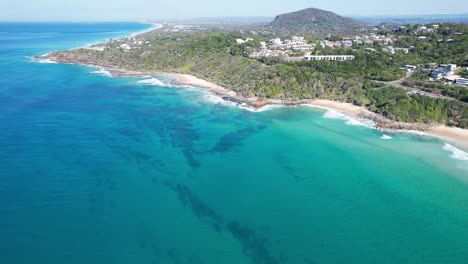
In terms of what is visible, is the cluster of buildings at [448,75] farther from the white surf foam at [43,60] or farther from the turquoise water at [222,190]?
the white surf foam at [43,60]

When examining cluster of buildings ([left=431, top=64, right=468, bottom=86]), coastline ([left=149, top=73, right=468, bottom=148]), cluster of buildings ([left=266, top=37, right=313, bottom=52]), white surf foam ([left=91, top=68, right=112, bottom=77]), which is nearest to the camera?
coastline ([left=149, top=73, right=468, bottom=148])

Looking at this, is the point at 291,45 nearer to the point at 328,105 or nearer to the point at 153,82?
the point at 153,82

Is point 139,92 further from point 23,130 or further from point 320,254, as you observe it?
point 320,254

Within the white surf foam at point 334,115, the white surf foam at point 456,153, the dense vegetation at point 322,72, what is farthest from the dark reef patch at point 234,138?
the white surf foam at point 456,153

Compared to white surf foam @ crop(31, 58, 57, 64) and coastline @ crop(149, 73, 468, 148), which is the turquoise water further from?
white surf foam @ crop(31, 58, 57, 64)

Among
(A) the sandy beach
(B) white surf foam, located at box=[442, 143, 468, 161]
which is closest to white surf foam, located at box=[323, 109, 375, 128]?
(A) the sandy beach

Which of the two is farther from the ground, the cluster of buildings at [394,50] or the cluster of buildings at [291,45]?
the cluster of buildings at [291,45]
